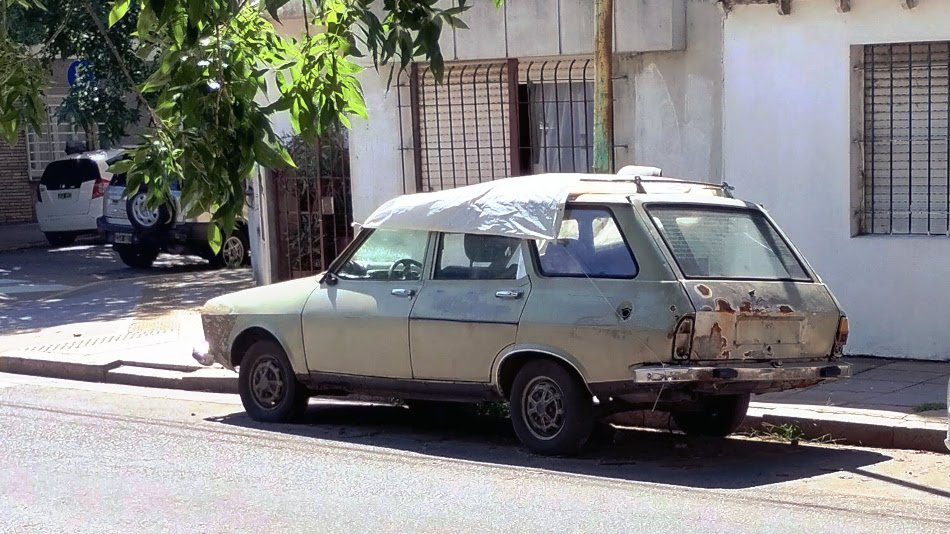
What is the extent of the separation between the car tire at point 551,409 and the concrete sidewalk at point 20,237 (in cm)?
1880

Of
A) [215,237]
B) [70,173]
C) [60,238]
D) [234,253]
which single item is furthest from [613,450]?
[60,238]

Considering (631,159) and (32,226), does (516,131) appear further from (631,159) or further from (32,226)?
(32,226)

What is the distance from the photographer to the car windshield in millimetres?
8258

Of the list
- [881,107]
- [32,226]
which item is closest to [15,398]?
[881,107]

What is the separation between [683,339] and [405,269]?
7.34ft

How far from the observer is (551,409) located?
8.33 m

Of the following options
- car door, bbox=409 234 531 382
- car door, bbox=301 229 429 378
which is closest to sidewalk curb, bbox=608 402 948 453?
car door, bbox=409 234 531 382

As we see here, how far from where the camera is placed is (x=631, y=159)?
530 inches

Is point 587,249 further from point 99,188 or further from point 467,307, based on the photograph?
point 99,188

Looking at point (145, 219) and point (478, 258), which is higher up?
point (478, 258)

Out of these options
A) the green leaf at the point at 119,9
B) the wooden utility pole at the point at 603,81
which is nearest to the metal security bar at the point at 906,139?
the wooden utility pole at the point at 603,81

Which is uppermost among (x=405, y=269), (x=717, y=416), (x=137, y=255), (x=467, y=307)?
(x=405, y=269)

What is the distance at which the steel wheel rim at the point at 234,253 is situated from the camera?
20.5 meters

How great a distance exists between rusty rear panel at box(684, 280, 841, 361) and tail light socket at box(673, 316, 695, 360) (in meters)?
0.04
